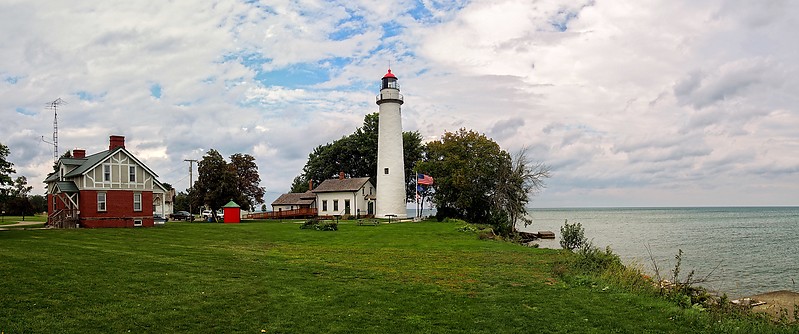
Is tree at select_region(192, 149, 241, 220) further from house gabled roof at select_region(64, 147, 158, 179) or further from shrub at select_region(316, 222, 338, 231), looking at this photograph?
shrub at select_region(316, 222, 338, 231)

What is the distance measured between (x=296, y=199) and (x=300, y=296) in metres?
54.0

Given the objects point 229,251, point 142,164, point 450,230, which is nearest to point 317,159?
point 142,164

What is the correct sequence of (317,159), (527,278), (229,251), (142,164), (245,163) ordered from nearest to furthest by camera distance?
(527,278) → (229,251) → (142,164) → (245,163) → (317,159)

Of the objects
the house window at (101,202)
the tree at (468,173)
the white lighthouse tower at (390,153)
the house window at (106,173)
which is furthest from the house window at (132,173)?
the tree at (468,173)

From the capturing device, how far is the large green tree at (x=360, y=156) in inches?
2635

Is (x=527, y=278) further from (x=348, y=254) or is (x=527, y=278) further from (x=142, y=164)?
(x=142, y=164)

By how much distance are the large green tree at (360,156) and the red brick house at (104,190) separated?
30.5 m

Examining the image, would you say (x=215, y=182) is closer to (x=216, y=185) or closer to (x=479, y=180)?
(x=216, y=185)

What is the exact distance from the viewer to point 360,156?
70.6 m

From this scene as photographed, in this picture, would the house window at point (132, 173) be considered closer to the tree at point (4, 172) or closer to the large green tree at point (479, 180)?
the tree at point (4, 172)

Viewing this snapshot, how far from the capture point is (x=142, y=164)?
127 feet

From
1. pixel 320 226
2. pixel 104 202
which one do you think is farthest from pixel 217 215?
pixel 320 226

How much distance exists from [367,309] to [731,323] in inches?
282

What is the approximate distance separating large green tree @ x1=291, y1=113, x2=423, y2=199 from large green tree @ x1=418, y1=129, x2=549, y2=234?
42.3 ft
